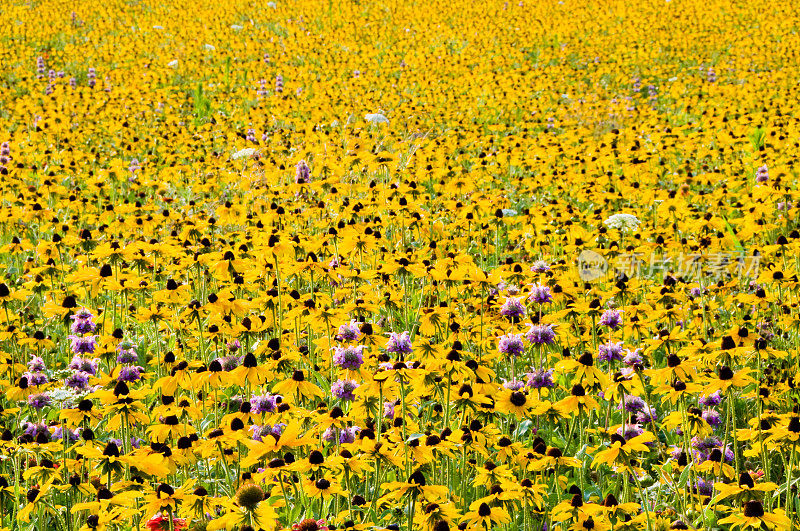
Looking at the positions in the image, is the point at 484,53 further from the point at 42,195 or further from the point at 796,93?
the point at 42,195

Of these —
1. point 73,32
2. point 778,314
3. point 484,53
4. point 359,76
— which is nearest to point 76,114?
point 359,76

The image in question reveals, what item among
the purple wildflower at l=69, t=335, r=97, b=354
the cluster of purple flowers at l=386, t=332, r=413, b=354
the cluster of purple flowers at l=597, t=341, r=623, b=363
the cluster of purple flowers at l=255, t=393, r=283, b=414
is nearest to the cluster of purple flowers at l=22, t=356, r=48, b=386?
the purple wildflower at l=69, t=335, r=97, b=354

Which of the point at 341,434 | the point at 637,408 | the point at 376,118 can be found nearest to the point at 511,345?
the point at 637,408

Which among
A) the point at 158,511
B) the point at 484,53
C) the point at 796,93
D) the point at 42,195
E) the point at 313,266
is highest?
the point at 484,53

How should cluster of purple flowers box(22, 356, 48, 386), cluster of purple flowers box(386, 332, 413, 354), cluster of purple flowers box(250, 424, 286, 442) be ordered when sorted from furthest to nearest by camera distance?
1. cluster of purple flowers box(22, 356, 48, 386)
2. cluster of purple flowers box(386, 332, 413, 354)
3. cluster of purple flowers box(250, 424, 286, 442)

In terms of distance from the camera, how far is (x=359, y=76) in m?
16.1

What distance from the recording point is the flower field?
351cm

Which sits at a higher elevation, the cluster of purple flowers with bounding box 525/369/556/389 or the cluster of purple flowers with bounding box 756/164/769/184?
the cluster of purple flowers with bounding box 756/164/769/184

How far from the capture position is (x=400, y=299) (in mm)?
5734

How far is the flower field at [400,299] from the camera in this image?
3508 mm

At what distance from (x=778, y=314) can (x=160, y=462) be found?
4.59 m

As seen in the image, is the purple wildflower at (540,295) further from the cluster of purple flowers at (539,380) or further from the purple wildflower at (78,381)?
the purple wildflower at (78,381)

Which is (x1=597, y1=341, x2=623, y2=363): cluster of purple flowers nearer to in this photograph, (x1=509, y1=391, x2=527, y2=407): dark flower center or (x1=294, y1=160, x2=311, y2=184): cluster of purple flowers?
(x1=509, y1=391, x2=527, y2=407): dark flower center

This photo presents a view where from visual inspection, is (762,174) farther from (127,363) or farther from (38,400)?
(38,400)
